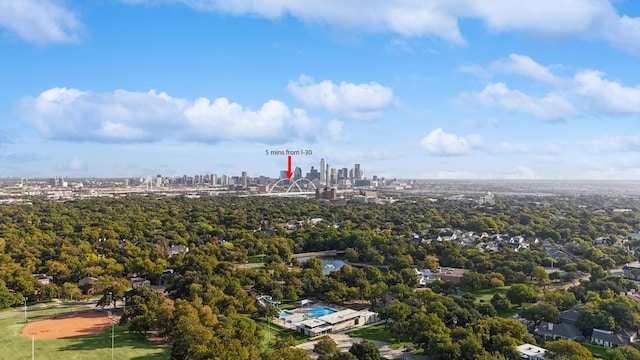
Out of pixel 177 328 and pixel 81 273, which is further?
pixel 81 273

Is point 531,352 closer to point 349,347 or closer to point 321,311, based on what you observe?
point 349,347

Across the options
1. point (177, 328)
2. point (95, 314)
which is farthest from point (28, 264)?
point (177, 328)

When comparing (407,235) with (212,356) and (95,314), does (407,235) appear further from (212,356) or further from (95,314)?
(212,356)

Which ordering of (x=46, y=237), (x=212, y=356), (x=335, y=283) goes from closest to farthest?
(x=212, y=356) → (x=335, y=283) → (x=46, y=237)

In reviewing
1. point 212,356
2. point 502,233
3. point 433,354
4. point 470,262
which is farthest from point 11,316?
point 502,233

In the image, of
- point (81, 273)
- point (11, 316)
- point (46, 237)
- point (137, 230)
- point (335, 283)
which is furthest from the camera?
point (137, 230)

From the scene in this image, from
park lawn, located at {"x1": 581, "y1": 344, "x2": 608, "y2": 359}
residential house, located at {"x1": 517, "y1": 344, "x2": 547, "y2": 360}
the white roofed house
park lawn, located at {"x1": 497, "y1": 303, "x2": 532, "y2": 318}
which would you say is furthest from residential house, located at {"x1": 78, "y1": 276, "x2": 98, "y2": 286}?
park lawn, located at {"x1": 581, "y1": 344, "x2": 608, "y2": 359}

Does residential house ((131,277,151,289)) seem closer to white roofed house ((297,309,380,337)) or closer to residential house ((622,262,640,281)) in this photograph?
white roofed house ((297,309,380,337))
